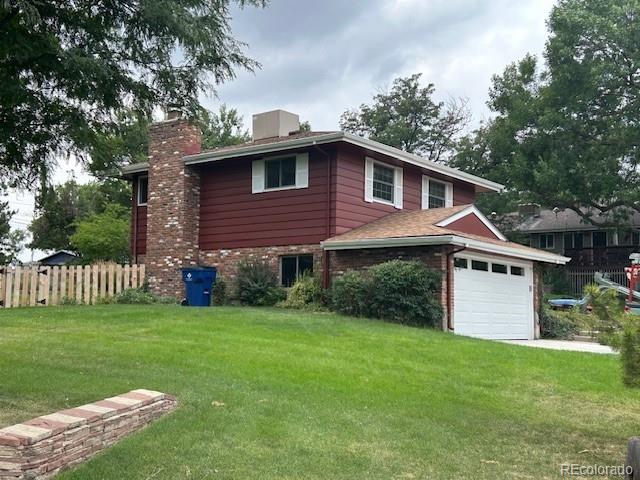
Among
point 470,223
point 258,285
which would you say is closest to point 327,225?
point 258,285

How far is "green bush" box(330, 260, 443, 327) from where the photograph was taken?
14.5 m

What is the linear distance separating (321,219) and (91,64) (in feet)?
37.3

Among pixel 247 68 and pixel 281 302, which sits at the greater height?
pixel 247 68

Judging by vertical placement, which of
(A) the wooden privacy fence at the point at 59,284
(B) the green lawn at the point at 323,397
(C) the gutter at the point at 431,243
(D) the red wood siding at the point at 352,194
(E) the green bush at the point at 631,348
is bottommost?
(B) the green lawn at the point at 323,397

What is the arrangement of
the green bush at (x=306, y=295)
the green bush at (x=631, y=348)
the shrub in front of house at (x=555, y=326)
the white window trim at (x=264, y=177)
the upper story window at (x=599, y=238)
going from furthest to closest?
the upper story window at (x=599, y=238)
the shrub in front of house at (x=555, y=326)
the white window trim at (x=264, y=177)
the green bush at (x=306, y=295)
the green bush at (x=631, y=348)

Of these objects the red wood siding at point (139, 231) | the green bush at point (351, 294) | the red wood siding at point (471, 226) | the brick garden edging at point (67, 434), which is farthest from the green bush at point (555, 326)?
the brick garden edging at point (67, 434)

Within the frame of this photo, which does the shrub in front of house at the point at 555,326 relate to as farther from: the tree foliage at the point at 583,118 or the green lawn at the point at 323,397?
the tree foliage at the point at 583,118

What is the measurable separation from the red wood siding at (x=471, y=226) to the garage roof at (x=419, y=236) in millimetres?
161

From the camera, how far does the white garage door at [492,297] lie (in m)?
15.8

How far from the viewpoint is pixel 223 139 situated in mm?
42094

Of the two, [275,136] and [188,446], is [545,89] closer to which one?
[275,136]

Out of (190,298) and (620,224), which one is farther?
(620,224)

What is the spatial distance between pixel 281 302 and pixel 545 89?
71.5 ft

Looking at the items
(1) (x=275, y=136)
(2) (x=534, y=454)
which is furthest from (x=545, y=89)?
(2) (x=534, y=454)
